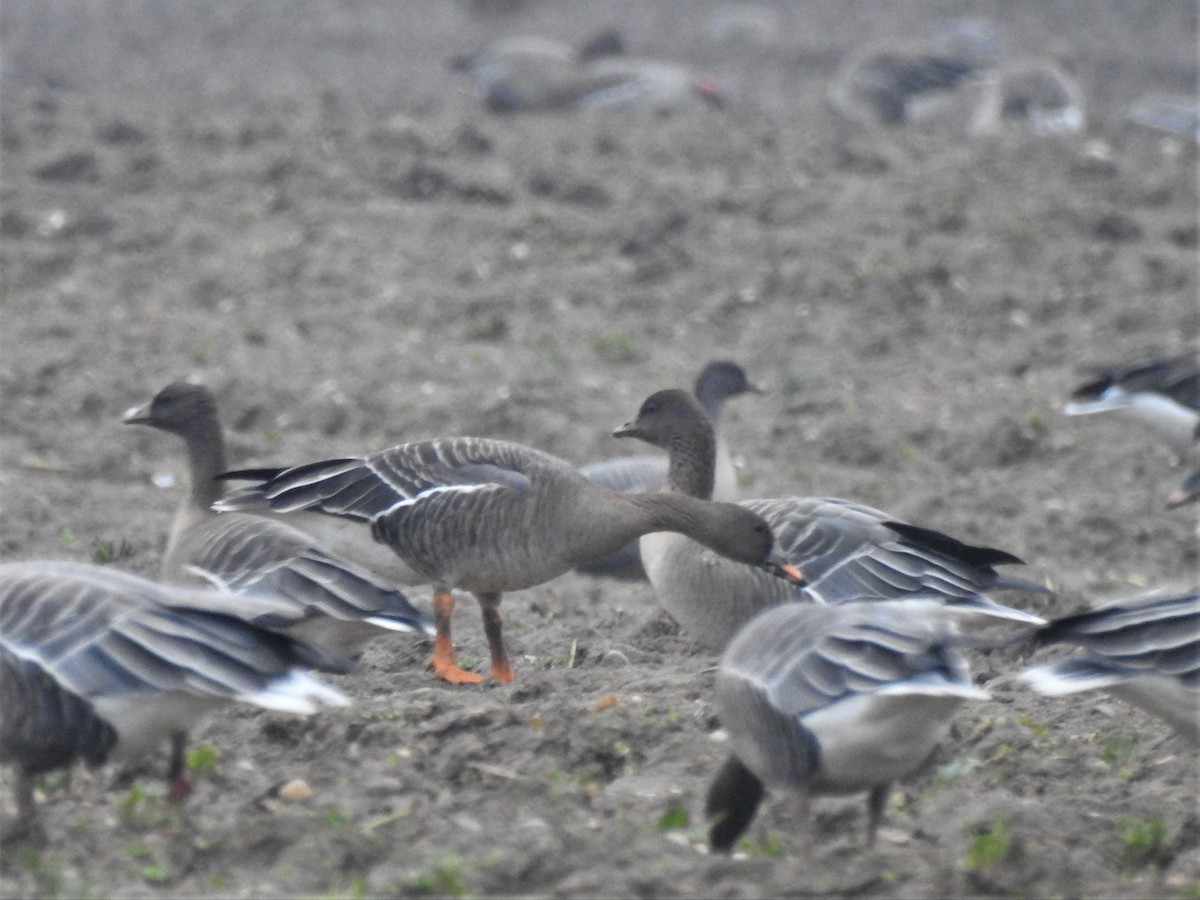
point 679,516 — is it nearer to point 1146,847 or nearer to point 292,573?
point 292,573

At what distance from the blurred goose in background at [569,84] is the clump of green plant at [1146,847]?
15.4 meters

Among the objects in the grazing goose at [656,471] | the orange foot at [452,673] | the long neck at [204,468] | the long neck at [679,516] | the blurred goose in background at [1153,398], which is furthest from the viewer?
the blurred goose in background at [1153,398]

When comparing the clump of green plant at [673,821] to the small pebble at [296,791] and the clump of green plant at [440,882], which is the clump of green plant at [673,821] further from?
the small pebble at [296,791]

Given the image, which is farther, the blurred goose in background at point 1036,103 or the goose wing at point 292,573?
the blurred goose in background at point 1036,103

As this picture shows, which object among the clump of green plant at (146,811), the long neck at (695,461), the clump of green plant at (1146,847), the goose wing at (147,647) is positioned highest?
the goose wing at (147,647)

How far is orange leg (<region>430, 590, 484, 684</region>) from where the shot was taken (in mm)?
7020

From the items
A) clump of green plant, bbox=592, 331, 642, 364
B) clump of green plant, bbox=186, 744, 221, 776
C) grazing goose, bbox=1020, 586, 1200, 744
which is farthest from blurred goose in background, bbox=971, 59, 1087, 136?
clump of green plant, bbox=186, 744, 221, 776

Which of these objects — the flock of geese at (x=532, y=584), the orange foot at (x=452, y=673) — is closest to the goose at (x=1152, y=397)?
the flock of geese at (x=532, y=584)

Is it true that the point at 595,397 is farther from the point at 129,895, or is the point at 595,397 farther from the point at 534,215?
the point at 129,895

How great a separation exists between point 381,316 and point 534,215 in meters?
2.11

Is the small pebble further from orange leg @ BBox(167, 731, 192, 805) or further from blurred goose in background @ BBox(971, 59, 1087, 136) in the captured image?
blurred goose in background @ BBox(971, 59, 1087, 136)

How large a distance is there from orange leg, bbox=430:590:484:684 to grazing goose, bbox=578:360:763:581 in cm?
141

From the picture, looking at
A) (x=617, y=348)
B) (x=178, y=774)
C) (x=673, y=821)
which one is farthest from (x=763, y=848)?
(x=617, y=348)

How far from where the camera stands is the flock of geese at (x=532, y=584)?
5.25 m
